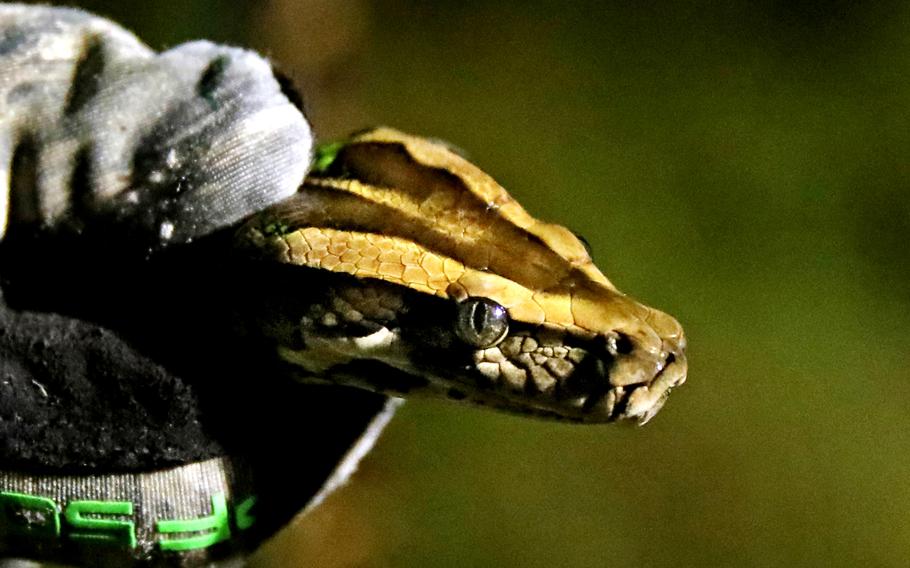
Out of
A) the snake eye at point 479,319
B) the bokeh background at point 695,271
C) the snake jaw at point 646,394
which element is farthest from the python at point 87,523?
the bokeh background at point 695,271

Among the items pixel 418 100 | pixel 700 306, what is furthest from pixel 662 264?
pixel 418 100

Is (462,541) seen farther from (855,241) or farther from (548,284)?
(548,284)

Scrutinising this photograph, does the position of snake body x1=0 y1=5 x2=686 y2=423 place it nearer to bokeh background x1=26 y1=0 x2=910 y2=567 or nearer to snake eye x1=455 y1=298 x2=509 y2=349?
snake eye x1=455 y1=298 x2=509 y2=349

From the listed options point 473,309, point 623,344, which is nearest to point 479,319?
point 473,309

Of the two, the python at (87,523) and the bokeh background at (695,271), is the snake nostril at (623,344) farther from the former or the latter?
the bokeh background at (695,271)

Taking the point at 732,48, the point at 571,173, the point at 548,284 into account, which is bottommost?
the point at 571,173

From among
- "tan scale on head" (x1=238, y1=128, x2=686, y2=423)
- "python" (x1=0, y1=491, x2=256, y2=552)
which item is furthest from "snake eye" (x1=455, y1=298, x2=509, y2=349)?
"python" (x1=0, y1=491, x2=256, y2=552)

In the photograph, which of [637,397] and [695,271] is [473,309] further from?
[695,271]
